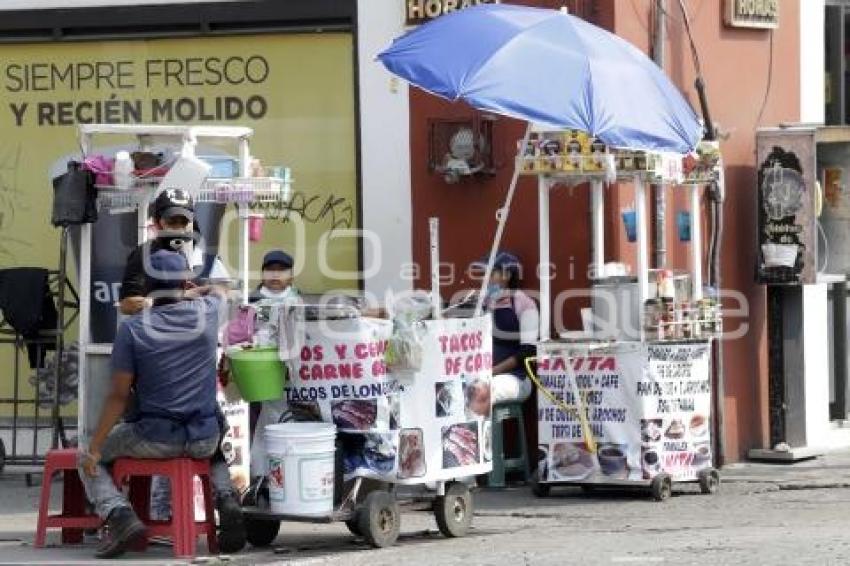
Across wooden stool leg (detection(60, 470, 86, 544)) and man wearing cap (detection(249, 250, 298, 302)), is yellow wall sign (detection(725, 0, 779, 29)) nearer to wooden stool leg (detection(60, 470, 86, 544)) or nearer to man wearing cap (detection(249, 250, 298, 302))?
man wearing cap (detection(249, 250, 298, 302))

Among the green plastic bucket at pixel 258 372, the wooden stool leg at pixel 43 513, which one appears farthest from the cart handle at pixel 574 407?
→ the wooden stool leg at pixel 43 513

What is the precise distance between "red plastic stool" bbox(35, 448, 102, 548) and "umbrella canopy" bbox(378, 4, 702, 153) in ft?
9.85

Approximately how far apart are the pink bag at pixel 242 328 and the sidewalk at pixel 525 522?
4.02 ft

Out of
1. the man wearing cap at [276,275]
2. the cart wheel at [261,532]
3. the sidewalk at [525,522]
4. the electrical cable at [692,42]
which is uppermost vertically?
the electrical cable at [692,42]

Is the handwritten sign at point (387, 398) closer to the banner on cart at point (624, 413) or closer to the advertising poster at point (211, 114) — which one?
the banner on cart at point (624, 413)

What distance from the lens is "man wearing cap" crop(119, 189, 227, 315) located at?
1069 centimetres

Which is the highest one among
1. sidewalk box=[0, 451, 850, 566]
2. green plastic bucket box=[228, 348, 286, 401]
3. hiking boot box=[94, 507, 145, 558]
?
green plastic bucket box=[228, 348, 286, 401]

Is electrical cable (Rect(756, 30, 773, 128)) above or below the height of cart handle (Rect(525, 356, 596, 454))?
above

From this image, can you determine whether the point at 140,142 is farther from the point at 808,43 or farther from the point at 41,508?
the point at 808,43

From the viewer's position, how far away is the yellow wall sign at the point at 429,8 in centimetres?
1436

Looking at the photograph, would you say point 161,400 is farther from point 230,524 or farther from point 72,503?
point 72,503

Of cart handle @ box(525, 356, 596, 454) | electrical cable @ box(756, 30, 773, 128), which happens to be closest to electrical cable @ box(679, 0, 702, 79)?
electrical cable @ box(756, 30, 773, 128)

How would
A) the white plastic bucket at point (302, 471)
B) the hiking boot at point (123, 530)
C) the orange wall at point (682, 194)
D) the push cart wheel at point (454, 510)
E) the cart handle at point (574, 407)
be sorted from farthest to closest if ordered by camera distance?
1. the orange wall at point (682, 194)
2. the cart handle at point (574, 407)
3. the push cart wheel at point (454, 510)
4. the white plastic bucket at point (302, 471)
5. the hiking boot at point (123, 530)

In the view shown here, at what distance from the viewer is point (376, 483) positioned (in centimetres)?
1116
